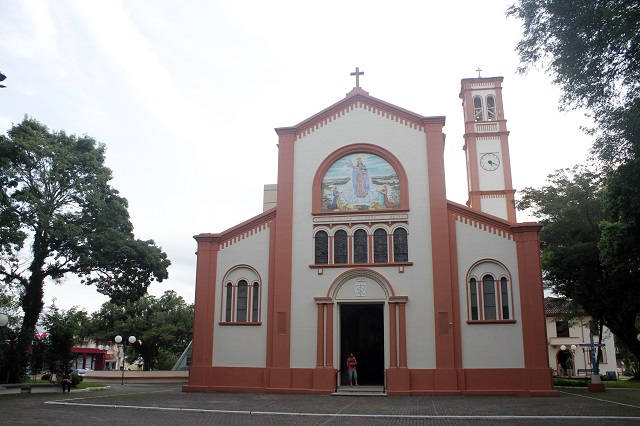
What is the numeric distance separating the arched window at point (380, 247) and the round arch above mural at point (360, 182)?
110cm

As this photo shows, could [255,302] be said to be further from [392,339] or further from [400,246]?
[400,246]

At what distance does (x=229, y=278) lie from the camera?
26031 mm

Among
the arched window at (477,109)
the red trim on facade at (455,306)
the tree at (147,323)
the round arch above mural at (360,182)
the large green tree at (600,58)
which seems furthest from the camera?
the tree at (147,323)

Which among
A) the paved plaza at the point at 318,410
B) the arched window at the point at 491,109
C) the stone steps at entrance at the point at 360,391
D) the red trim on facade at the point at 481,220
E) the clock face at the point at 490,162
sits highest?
the arched window at the point at 491,109

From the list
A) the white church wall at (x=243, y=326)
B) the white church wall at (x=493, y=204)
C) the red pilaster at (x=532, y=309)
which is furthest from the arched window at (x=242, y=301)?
the white church wall at (x=493, y=204)

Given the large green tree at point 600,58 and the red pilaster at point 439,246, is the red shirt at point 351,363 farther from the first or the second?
the large green tree at point 600,58

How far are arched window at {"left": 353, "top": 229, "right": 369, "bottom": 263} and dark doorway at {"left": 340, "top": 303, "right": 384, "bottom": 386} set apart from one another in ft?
8.90

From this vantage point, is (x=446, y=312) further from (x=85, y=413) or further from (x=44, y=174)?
(x=44, y=174)

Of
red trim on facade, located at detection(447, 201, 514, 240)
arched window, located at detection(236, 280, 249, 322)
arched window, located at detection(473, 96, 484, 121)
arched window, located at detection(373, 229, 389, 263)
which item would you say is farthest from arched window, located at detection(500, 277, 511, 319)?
arched window, located at detection(473, 96, 484, 121)

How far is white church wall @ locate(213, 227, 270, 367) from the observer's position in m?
24.9

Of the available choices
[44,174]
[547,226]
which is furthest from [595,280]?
[44,174]

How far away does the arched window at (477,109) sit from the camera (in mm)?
44281

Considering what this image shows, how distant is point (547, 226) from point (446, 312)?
12709 millimetres

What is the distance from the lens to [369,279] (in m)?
24.7
